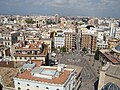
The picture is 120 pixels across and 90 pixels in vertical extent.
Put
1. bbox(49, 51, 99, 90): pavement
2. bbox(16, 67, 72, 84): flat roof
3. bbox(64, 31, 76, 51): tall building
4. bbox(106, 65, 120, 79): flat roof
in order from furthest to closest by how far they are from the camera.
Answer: bbox(64, 31, 76, 51): tall building < bbox(49, 51, 99, 90): pavement < bbox(106, 65, 120, 79): flat roof < bbox(16, 67, 72, 84): flat roof

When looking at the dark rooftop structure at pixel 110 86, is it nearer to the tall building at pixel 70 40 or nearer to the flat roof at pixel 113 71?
the flat roof at pixel 113 71

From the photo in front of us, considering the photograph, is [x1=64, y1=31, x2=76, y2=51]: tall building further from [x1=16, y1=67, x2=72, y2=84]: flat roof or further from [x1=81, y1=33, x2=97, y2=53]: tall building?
[x1=16, y1=67, x2=72, y2=84]: flat roof

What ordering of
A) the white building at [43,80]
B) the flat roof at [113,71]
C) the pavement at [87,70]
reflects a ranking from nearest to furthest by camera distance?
the white building at [43,80]
the flat roof at [113,71]
the pavement at [87,70]

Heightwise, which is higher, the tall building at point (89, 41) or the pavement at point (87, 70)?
the tall building at point (89, 41)

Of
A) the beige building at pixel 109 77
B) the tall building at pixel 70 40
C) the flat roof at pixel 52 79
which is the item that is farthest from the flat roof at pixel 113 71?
the tall building at pixel 70 40

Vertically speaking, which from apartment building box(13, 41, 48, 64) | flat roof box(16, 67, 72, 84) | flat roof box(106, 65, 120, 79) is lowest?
flat roof box(16, 67, 72, 84)

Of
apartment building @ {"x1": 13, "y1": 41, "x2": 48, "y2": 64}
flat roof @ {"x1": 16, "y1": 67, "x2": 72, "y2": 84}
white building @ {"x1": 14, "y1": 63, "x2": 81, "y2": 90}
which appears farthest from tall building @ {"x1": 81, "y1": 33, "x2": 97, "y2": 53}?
white building @ {"x1": 14, "y1": 63, "x2": 81, "y2": 90}

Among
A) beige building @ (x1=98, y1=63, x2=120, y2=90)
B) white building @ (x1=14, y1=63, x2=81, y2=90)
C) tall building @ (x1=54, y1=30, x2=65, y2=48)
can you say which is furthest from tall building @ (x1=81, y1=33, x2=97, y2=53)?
white building @ (x1=14, y1=63, x2=81, y2=90)

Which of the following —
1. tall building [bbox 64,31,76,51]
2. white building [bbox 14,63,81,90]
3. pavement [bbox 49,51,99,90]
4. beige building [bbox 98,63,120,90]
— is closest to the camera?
white building [bbox 14,63,81,90]

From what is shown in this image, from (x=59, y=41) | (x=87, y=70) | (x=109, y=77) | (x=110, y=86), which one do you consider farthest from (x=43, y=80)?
(x=59, y=41)

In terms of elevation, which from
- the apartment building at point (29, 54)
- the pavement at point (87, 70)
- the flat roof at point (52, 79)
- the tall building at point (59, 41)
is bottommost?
the pavement at point (87, 70)

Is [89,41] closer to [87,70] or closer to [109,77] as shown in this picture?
[87,70]

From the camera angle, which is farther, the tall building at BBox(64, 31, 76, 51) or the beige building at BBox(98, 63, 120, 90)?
the tall building at BBox(64, 31, 76, 51)

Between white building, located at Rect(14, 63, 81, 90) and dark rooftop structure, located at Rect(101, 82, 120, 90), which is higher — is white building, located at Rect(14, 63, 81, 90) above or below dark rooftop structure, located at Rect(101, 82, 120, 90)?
above
